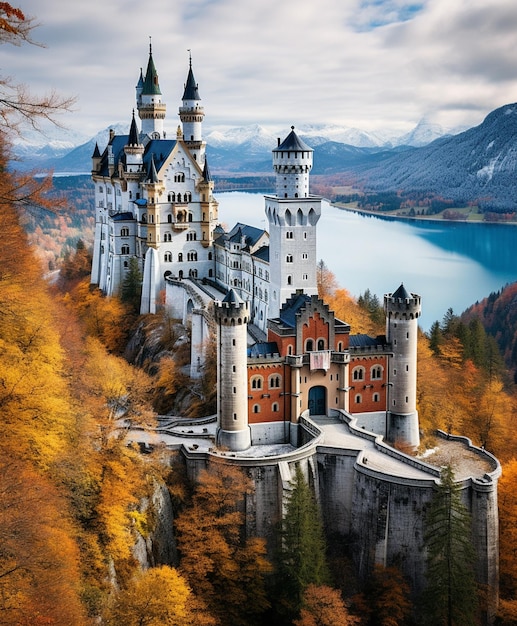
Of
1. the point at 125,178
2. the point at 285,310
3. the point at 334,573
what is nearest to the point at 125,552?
the point at 334,573

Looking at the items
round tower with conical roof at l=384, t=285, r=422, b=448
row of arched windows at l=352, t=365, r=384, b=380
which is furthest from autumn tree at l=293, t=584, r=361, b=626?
row of arched windows at l=352, t=365, r=384, b=380

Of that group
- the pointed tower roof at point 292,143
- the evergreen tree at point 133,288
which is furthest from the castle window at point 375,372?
the evergreen tree at point 133,288

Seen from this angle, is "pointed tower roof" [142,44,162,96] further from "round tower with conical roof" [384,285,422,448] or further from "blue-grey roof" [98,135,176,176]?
"round tower with conical roof" [384,285,422,448]

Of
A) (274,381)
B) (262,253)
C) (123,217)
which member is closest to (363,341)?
(274,381)

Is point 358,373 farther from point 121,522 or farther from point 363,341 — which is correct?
Answer: point 121,522

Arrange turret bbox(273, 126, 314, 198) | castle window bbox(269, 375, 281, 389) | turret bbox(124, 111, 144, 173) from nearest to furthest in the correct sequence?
castle window bbox(269, 375, 281, 389)
turret bbox(273, 126, 314, 198)
turret bbox(124, 111, 144, 173)
